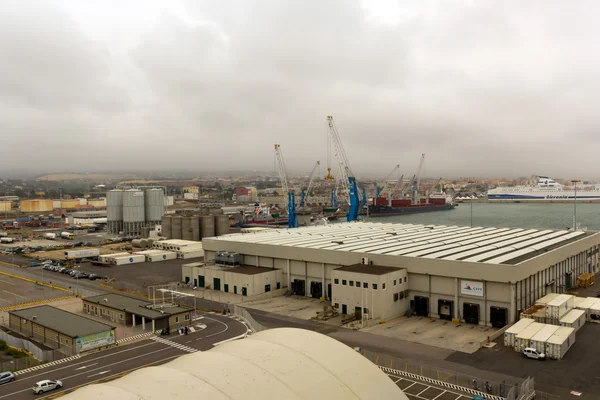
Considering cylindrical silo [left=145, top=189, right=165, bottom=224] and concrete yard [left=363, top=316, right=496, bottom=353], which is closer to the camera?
concrete yard [left=363, top=316, right=496, bottom=353]

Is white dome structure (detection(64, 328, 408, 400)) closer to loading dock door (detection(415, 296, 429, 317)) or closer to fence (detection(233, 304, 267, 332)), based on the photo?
fence (detection(233, 304, 267, 332))

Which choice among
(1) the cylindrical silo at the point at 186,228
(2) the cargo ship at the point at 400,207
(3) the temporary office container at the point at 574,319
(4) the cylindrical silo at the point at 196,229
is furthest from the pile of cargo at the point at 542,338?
(2) the cargo ship at the point at 400,207

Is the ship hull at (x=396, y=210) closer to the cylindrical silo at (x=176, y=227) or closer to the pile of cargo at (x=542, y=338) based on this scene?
the cylindrical silo at (x=176, y=227)

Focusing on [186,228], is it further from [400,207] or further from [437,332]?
[400,207]

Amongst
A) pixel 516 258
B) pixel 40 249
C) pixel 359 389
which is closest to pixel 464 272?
pixel 516 258

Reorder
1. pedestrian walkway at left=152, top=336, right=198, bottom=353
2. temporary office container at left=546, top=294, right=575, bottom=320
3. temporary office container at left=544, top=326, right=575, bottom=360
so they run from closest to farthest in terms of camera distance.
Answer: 1. temporary office container at left=544, top=326, right=575, bottom=360
2. pedestrian walkway at left=152, top=336, right=198, bottom=353
3. temporary office container at left=546, top=294, right=575, bottom=320

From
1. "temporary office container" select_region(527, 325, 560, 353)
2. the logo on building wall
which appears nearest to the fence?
the logo on building wall
